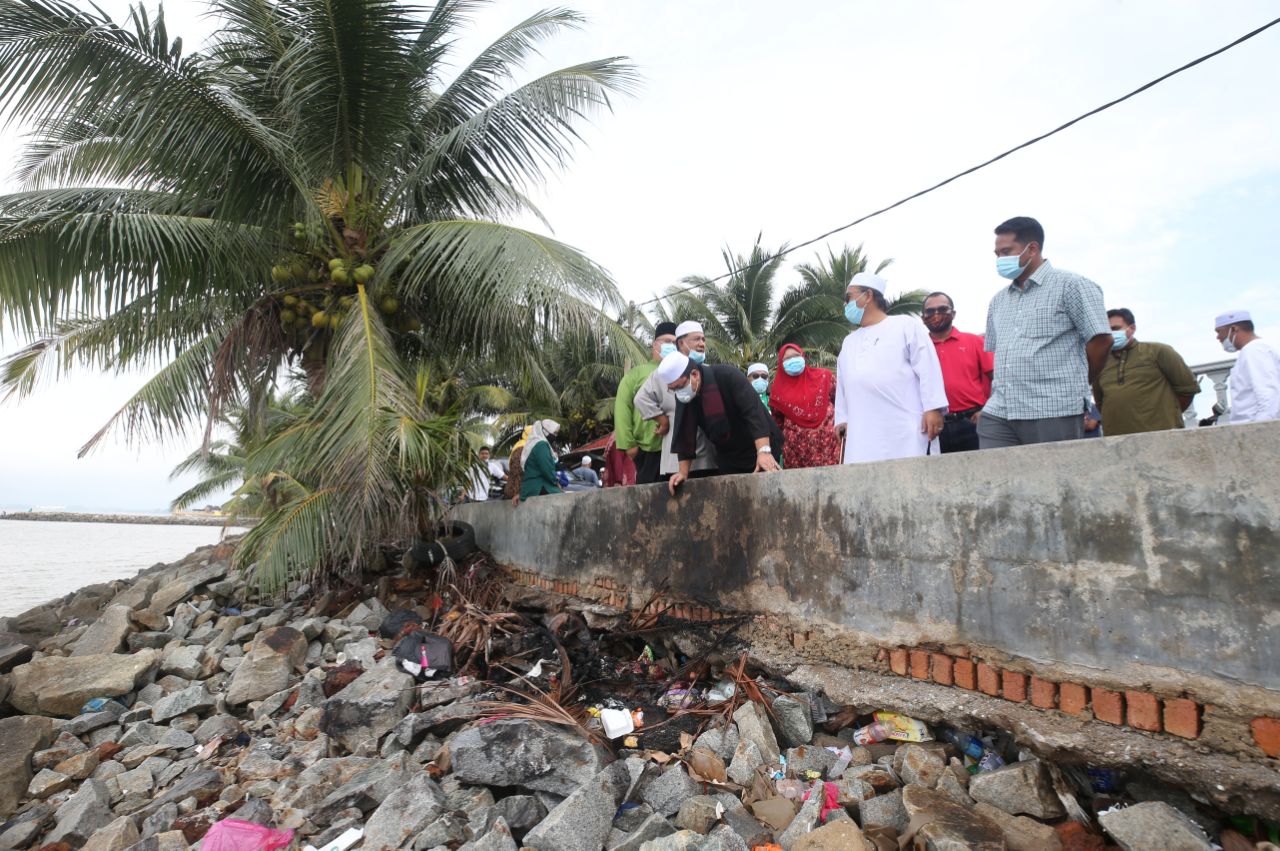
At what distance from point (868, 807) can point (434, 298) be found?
673 centimetres

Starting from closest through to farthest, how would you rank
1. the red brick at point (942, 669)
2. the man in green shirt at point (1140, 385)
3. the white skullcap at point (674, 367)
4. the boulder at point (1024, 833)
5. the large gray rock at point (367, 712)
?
the boulder at point (1024, 833), the red brick at point (942, 669), the large gray rock at point (367, 712), the white skullcap at point (674, 367), the man in green shirt at point (1140, 385)

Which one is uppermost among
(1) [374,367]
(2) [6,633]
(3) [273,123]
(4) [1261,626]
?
(3) [273,123]

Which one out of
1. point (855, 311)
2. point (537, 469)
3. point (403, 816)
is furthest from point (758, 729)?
point (537, 469)

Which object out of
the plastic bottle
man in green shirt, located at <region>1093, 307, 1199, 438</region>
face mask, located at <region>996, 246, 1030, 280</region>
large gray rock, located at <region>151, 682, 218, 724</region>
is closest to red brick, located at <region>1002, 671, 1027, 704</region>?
the plastic bottle

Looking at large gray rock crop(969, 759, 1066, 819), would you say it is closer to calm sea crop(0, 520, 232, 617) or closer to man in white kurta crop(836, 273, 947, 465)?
man in white kurta crop(836, 273, 947, 465)

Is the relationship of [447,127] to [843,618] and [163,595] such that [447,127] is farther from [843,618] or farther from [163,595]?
[843,618]

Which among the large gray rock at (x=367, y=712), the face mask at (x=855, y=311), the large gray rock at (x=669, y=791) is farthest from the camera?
the face mask at (x=855, y=311)

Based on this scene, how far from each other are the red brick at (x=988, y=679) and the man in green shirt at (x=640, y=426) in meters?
2.97

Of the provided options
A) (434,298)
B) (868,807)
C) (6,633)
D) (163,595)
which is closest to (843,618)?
(868,807)

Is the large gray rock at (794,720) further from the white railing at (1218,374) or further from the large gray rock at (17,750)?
the white railing at (1218,374)

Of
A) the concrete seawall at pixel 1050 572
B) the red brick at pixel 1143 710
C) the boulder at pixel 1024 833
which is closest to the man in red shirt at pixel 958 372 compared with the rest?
the concrete seawall at pixel 1050 572

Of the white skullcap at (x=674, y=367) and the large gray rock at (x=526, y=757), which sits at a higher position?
the white skullcap at (x=674, y=367)

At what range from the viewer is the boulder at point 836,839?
91.3 inches

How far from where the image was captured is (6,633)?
7.42 metres
